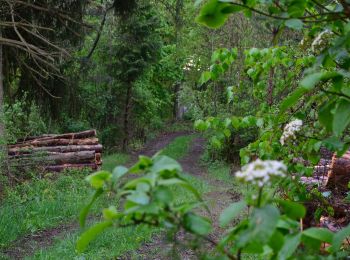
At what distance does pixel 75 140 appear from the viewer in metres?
15.0

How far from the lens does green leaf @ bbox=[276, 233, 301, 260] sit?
0.93 metres

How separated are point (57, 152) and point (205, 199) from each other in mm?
6193

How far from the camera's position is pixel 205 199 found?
364 inches

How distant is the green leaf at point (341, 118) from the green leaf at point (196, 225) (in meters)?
0.44

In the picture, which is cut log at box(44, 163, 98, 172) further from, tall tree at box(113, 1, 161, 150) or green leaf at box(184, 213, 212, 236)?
green leaf at box(184, 213, 212, 236)

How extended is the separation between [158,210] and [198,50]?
19.3m

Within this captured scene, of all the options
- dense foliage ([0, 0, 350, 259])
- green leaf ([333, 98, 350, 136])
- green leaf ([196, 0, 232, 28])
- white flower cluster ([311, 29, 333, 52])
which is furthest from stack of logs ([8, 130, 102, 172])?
green leaf ([333, 98, 350, 136])

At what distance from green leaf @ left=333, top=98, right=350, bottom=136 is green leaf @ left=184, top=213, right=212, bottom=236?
441 mm

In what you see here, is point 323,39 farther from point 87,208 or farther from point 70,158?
point 70,158

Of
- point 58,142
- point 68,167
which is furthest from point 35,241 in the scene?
point 58,142

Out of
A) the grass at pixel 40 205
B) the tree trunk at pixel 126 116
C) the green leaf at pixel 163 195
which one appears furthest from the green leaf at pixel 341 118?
the tree trunk at pixel 126 116

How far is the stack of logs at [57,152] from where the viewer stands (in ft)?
40.2

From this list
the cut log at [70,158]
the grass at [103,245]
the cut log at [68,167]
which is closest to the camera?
the grass at [103,245]

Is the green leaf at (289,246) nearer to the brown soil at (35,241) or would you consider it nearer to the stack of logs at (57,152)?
the brown soil at (35,241)
